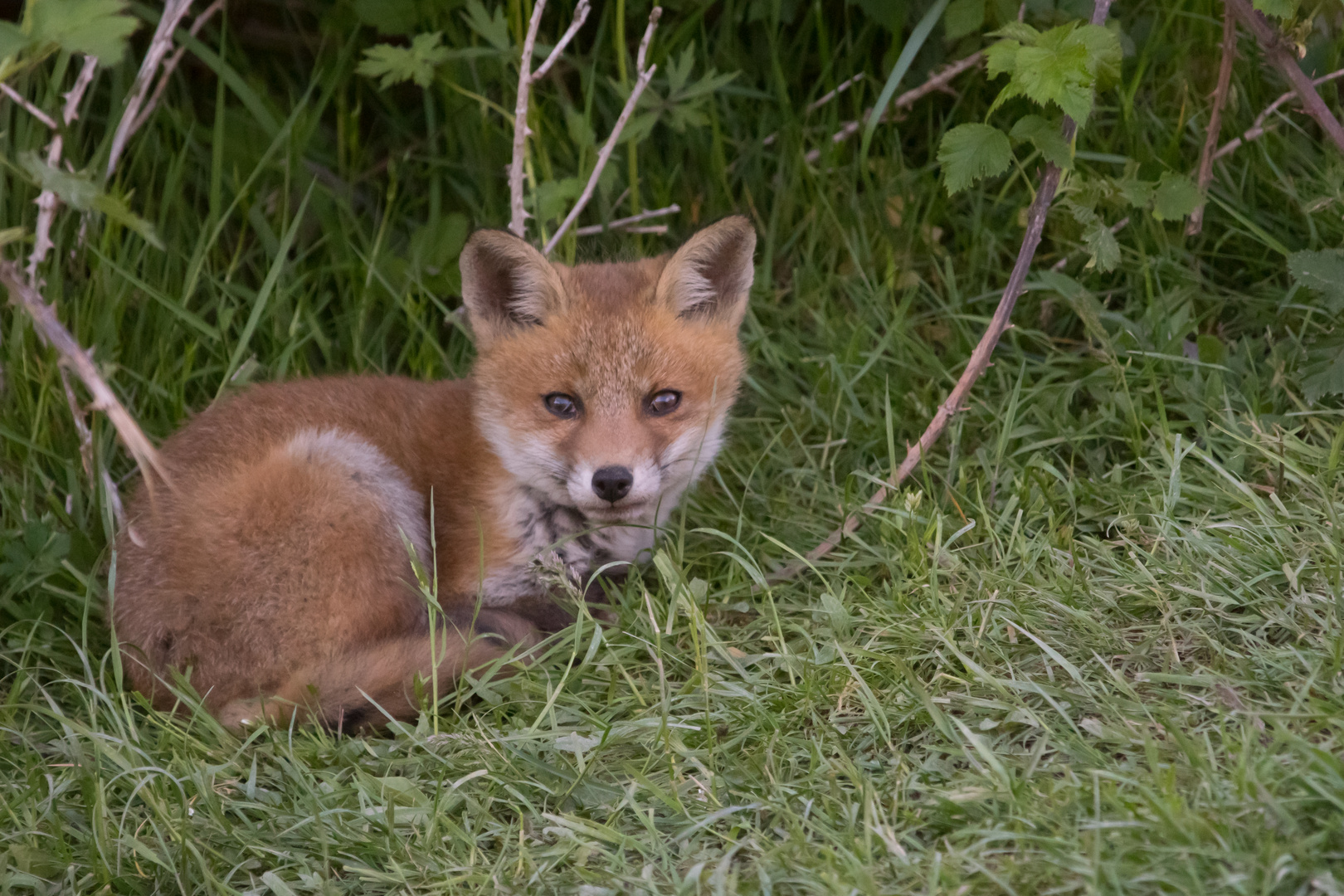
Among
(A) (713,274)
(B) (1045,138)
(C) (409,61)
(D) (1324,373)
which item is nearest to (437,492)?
(A) (713,274)

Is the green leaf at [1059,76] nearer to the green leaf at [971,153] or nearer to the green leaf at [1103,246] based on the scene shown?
the green leaf at [971,153]

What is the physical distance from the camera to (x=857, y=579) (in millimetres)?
2709

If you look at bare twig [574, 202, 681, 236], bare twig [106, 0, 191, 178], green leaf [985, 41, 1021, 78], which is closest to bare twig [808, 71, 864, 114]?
bare twig [574, 202, 681, 236]

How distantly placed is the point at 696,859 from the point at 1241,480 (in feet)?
5.46

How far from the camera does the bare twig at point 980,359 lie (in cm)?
283

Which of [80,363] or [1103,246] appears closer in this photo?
[80,363]

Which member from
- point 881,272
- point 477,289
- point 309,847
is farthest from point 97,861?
point 881,272

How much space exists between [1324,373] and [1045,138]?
0.90 metres

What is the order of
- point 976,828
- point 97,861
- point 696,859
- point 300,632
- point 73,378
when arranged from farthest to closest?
point 73,378 < point 300,632 < point 97,861 < point 696,859 < point 976,828

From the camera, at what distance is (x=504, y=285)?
3.12 meters

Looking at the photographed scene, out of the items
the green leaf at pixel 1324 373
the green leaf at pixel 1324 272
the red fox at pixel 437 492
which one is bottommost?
the red fox at pixel 437 492

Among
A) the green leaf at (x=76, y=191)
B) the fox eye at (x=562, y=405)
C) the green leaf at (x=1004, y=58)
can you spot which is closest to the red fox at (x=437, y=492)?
the fox eye at (x=562, y=405)

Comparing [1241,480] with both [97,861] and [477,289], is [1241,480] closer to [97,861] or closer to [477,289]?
[477,289]

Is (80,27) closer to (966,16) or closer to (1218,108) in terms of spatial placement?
(966,16)
